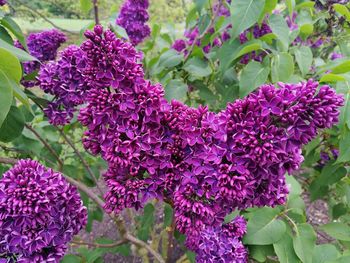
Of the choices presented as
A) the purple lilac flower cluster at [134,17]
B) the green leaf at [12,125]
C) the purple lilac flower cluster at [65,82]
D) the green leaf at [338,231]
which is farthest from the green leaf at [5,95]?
the purple lilac flower cluster at [134,17]

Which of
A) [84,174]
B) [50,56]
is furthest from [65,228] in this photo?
[84,174]

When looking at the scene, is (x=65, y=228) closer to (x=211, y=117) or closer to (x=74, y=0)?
(x=211, y=117)

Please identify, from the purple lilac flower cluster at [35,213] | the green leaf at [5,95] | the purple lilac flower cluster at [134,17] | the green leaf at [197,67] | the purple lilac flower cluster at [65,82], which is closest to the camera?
the green leaf at [5,95]

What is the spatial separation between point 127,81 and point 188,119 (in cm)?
19

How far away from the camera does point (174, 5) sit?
5.74 m

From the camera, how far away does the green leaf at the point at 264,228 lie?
1524mm

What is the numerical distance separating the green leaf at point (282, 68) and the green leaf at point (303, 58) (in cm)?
16

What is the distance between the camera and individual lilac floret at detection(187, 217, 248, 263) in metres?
1.41

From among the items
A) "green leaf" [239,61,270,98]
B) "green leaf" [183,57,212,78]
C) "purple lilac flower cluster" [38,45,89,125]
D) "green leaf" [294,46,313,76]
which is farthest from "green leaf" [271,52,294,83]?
"purple lilac flower cluster" [38,45,89,125]

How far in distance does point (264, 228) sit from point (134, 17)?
5.01 feet

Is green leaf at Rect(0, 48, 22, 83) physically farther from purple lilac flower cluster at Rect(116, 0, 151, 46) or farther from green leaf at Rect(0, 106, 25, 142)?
purple lilac flower cluster at Rect(116, 0, 151, 46)

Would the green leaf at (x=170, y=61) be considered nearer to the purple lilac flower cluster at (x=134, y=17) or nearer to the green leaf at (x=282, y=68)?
the purple lilac flower cluster at (x=134, y=17)

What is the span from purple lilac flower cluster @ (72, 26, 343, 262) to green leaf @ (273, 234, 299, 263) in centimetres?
53

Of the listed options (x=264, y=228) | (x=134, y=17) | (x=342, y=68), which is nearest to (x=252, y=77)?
(x=342, y=68)
